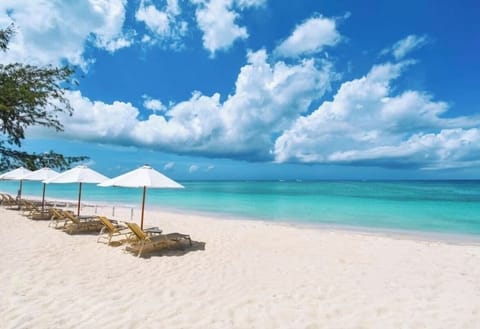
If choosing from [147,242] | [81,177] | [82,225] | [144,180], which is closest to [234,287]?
[147,242]

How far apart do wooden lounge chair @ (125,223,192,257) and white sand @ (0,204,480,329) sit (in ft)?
0.98

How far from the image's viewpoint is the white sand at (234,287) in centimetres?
362

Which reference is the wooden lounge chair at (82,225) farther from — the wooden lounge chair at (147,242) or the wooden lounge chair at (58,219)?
the wooden lounge chair at (147,242)

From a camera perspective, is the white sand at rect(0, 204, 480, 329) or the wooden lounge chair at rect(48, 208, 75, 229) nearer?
the white sand at rect(0, 204, 480, 329)

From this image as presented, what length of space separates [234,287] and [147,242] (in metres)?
2.84

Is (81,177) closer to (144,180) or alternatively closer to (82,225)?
(82,225)

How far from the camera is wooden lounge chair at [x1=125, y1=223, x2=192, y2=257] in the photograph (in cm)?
673

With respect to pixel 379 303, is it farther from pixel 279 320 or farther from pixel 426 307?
pixel 279 320

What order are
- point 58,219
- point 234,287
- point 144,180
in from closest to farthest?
point 234,287
point 144,180
point 58,219

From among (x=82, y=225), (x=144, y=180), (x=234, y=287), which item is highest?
Result: (x=144, y=180)

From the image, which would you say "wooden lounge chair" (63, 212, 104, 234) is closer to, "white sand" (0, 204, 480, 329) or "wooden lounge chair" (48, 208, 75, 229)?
"wooden lounge chair" (48, 208, 75, 229)

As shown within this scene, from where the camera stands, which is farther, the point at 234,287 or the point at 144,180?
the point at 144,180

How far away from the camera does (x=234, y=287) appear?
4742mm

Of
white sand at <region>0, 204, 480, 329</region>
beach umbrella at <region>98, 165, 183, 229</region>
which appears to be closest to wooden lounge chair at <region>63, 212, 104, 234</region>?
white sand at <region>0, 204, 480, 329</region>
